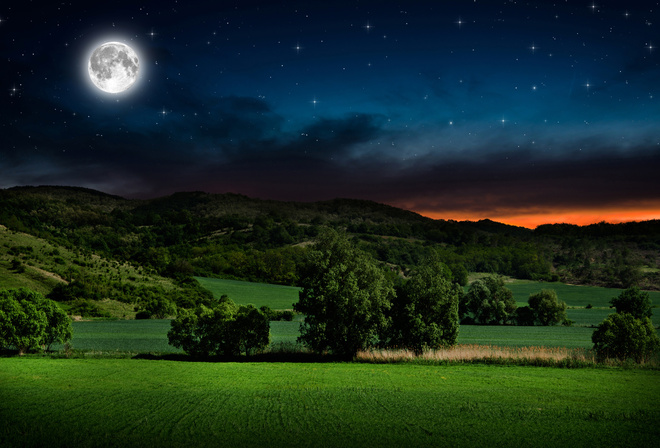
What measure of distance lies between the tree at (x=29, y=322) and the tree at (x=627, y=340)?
146 feet

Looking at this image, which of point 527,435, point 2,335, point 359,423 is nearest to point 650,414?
point 527,435

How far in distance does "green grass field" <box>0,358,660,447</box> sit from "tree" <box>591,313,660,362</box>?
3.77 meters

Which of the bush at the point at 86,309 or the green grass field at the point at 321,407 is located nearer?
the green grass field at the point at 321,407

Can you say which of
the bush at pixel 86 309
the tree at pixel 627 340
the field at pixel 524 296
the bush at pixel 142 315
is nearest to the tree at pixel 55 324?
the bush at pixel 86 309

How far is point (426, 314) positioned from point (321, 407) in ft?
73.7

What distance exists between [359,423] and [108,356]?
91.1 ft

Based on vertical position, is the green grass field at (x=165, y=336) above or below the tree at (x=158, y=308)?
below

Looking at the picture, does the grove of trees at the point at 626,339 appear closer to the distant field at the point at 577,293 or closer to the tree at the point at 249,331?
the tree at the point at 249,331

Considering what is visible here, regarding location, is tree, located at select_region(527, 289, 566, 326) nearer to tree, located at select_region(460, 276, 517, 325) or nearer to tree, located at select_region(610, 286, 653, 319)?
tree, located at select_region(460, 276, 517, 325)

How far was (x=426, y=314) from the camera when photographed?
40.9 m

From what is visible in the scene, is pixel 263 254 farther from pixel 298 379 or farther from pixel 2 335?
pixel 298 379

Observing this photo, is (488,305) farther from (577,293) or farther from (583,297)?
(577,293)

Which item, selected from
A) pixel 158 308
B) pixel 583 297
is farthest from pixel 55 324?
pixel 583 297

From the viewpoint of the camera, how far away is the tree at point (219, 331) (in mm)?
39188
